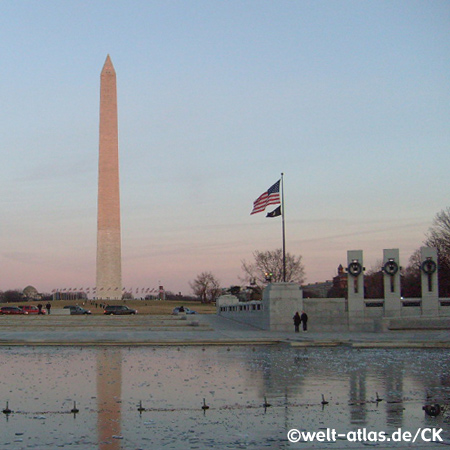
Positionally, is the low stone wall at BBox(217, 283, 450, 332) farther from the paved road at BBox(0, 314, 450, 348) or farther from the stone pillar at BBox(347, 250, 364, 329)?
the paved road at BBox(0, 314, 450, 348)

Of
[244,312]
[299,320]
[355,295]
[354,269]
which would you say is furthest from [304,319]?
[244,312]

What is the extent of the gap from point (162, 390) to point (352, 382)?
400 centimetres

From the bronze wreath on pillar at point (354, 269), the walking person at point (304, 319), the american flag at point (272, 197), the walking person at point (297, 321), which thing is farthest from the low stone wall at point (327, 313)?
the american flag at point (272, 197)

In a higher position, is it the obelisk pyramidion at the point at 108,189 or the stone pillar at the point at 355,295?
the obelisk pyramidion at the point at 108,189

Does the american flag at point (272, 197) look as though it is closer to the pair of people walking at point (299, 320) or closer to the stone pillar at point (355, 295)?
the stone pillar at point (355, 295)

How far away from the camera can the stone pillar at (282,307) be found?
3481 centimetres

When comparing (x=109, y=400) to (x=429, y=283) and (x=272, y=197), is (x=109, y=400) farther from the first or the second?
(x=429, y=283)

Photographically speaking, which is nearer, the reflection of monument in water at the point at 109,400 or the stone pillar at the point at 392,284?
the reflection of monument in water at the point at 109,400

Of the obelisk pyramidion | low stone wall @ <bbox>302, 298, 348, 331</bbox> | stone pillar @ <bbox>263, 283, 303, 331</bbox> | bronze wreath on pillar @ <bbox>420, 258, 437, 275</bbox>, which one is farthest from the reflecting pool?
the obelisk pyramidion

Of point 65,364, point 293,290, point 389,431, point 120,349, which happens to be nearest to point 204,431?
point 389,431

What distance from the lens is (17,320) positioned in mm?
42156

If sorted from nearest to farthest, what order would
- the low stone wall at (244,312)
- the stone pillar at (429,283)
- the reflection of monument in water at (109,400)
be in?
the reflection of monument in water at (109,400)
the stone pillar at (429,283)
the low stone wall at (244,312)

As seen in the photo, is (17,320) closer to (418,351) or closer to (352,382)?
(418,351)

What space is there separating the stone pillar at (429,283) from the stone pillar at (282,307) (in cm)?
664
